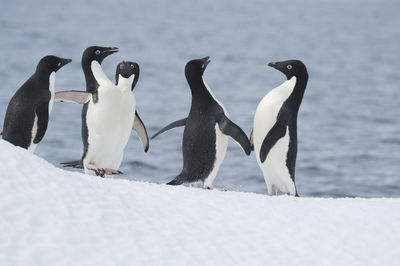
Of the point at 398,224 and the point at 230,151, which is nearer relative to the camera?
the point at 398,224

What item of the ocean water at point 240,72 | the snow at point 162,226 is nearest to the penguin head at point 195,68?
the snow at point 162,226

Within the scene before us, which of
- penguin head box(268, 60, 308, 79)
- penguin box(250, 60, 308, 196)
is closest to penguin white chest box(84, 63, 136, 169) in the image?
penguin box(250, 60, 308, 196)

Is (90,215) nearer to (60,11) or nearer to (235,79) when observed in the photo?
(235,79)

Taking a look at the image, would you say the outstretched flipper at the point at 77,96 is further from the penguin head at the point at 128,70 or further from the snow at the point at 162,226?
the snow at the point at 162,226

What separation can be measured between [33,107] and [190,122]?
99 cm

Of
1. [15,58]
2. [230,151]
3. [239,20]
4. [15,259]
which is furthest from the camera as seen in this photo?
[239,20]

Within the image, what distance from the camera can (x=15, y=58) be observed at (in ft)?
115

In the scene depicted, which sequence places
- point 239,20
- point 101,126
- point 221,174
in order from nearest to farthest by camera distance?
point 101,126
point 221,174
point 239,20

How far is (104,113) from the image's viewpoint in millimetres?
5547

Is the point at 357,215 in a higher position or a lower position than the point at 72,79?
higher

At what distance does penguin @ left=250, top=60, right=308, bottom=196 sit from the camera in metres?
5.41

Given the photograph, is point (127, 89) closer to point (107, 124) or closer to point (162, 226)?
point (107, 124)

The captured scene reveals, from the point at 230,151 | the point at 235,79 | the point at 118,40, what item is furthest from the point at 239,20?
the point at 230,151

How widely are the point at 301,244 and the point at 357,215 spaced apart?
52 cm
